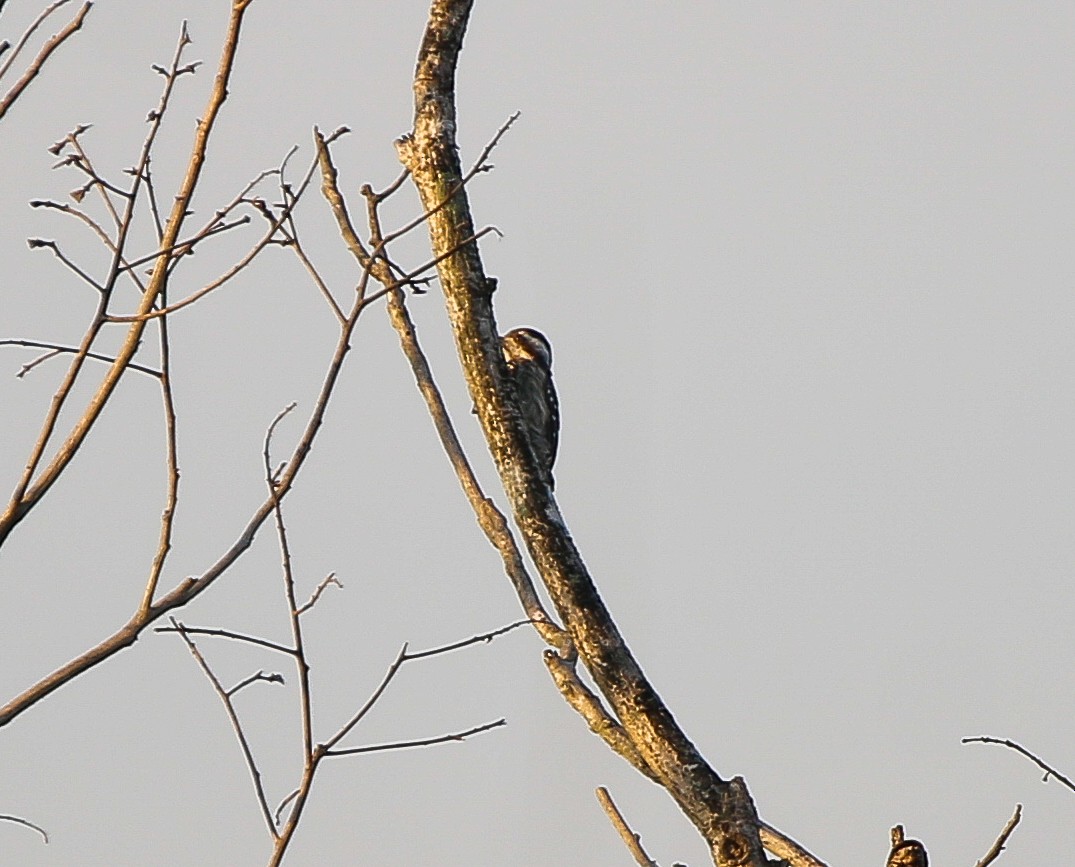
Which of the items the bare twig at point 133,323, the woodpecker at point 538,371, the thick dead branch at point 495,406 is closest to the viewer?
the bare twig at point 133,323

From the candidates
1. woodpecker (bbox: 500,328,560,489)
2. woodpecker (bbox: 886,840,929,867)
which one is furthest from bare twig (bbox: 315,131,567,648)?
woodpecker (bbox: 500,328,560,489)

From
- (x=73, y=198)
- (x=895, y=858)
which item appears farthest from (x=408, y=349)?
(x=895, y=858)

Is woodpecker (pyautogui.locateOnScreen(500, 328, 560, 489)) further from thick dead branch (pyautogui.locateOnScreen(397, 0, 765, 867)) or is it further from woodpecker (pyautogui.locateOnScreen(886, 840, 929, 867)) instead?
woodpecker (pyautogui.locateOnScreen(886, 840, 929, 867))

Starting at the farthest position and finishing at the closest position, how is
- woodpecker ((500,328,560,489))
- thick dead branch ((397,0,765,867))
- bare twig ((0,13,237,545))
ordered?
woodpecker ((500,328,560,489)) < thick dead branch ((397,0,765,867)) < bare twig ((0,13,237,545))

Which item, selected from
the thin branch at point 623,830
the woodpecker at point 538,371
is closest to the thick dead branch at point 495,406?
the thin branch at point 623,830

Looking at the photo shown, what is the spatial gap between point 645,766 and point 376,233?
1.55 meters

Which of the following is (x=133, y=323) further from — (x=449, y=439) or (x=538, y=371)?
(x=538, y=371)

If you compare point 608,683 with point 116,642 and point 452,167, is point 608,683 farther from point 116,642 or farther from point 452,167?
point 116,642

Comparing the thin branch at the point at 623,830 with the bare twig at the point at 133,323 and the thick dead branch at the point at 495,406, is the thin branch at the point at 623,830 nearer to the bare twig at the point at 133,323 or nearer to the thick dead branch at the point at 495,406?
the thick dead branch at the point at 495,406

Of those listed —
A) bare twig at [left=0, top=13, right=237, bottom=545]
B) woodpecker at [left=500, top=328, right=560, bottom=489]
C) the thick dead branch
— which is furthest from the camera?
woodpecker at [left=500, top=328, right=560, bottom=489]

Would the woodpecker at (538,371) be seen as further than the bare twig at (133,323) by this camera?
Yes

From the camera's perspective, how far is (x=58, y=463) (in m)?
2.69

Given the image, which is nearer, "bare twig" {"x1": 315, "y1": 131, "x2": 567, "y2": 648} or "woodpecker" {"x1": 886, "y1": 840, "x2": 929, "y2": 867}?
"woodpecker" {"x1": 886, "y1": 840, "x2": 929, "y2": 867}

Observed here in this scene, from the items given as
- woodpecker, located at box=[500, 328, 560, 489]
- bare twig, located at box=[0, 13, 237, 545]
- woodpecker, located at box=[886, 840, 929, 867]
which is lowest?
woodpecker, located at box=[886, 840, 929, 867]
